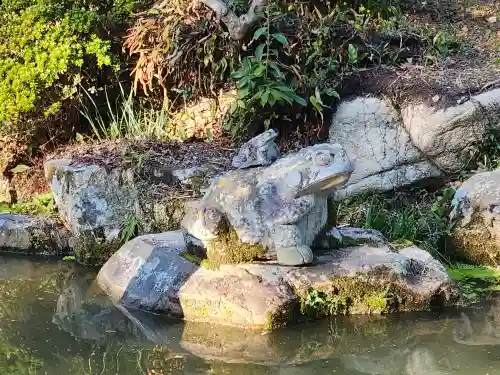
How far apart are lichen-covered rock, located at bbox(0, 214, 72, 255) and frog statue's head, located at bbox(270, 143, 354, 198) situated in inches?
100

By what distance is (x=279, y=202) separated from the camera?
14.5 feet

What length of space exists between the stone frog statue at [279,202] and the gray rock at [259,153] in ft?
0.17

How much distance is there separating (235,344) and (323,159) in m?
1.25

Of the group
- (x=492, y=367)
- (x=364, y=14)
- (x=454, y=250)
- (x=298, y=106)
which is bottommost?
(x=454, y=250)

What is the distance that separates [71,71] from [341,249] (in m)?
3.55

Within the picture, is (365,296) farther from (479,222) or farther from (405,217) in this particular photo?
(479,222)

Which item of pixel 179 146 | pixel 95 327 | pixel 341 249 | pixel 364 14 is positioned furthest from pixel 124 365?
pixel 364 14

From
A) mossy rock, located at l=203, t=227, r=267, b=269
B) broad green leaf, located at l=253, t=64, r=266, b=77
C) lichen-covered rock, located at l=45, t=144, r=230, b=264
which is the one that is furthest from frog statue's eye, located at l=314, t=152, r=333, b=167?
broad green leaf, located at l=253, t=64, r=266, b=77

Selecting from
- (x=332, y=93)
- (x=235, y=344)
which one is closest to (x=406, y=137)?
(x=332, y=93)

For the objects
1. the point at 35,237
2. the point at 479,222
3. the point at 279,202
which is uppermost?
the point at 279,202

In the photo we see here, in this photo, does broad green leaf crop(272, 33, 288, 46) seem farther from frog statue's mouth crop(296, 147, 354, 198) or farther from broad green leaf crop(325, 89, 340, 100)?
frog statue's mouth crop(296, 147, 354, 198)

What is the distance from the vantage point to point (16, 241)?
6031 mm

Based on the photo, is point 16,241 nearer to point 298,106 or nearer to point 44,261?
point 44,261

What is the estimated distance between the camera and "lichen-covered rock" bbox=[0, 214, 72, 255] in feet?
19.8
